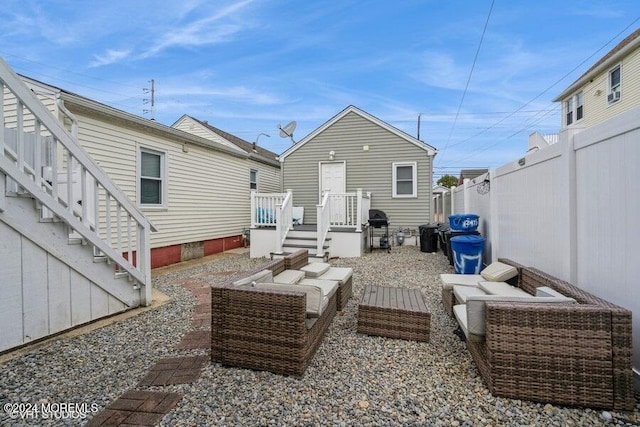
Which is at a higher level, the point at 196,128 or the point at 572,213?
the point at 196,128

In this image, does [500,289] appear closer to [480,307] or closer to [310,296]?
[480,307]

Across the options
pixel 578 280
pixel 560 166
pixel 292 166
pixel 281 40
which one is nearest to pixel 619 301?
pixel 578 280

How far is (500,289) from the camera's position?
3141 mm

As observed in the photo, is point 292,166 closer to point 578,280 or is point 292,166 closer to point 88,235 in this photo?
point 88,235

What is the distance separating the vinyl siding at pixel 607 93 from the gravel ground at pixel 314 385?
12.3 meters

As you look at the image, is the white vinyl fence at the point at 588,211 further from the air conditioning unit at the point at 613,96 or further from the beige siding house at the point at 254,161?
the air conditioning unit at the point at 613,96

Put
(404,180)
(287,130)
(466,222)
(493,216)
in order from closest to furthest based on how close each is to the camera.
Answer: (493,216)
(466,222)
(404,180)
(287,130)

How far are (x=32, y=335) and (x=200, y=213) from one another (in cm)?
545

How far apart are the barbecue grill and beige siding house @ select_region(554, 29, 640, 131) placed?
711cm

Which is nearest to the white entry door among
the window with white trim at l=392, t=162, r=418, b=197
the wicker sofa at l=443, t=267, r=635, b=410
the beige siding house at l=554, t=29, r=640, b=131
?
the window with white trim at l=392, t=162, r=418, b=197

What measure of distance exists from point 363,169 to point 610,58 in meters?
9.73

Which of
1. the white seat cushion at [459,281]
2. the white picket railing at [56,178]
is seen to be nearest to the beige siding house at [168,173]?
the white picket railing at [56,178]

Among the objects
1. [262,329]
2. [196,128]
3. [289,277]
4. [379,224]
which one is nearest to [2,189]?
[262,329]

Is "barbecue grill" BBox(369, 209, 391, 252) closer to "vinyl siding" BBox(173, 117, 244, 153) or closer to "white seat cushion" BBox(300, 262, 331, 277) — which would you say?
"white seat cushion" BBox(300, 262, 331, 277)
